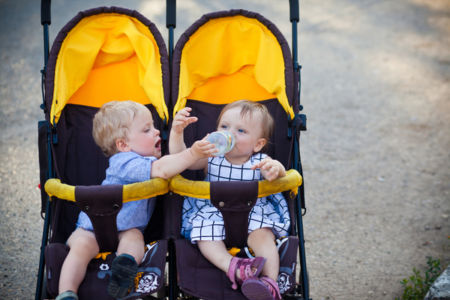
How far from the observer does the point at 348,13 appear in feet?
25.6

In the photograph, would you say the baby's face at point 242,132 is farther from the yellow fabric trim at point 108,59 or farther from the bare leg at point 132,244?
the bare leg at point 132,244

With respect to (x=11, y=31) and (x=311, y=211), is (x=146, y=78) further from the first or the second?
(x=11, y=31)

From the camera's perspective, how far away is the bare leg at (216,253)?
225 centimetres

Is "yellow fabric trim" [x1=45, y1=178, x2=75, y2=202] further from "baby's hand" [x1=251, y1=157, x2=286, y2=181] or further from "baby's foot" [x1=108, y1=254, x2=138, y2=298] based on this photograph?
"baby's hand" [x1=251, y1=157, x2=286, y2=181]

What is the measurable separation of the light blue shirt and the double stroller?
11 cm

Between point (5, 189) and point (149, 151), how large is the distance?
2245 millimetres

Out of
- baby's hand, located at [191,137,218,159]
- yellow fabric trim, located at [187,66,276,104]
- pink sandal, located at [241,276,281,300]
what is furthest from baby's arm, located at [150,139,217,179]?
yellow fabric trim, located at [187,66,276,104]

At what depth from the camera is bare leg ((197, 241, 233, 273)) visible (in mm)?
2250

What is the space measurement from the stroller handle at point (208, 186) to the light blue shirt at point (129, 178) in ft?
0.59

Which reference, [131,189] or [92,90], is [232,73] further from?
[131,189]

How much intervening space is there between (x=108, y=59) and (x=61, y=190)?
1102 mm

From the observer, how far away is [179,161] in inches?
92.5

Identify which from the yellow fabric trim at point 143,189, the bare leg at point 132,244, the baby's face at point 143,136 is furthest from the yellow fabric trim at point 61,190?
the baby's face at point 143,136

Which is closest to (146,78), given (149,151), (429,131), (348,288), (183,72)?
(183,72)
